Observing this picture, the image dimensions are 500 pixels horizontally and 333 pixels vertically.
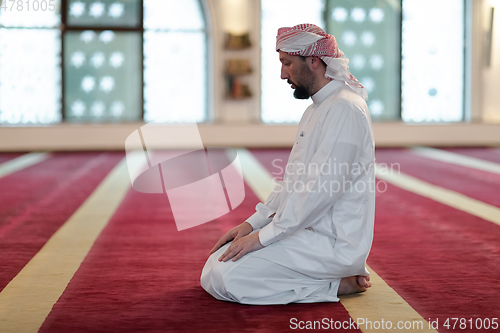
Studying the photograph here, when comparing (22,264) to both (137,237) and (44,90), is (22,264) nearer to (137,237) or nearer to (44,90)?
(137,237)

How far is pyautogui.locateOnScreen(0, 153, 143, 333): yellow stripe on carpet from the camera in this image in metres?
1.99

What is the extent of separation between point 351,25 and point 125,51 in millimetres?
4012

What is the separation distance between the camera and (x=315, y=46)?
2.06 metres

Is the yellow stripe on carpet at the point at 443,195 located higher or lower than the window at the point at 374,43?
lower

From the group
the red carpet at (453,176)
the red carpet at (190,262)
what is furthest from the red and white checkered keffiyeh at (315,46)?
the red carpet at (453,176)

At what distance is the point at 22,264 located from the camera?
2.70 metres

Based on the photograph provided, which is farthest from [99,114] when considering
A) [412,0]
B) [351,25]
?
[412,0]

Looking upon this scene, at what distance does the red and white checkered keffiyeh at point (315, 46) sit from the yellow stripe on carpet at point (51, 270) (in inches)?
51.0

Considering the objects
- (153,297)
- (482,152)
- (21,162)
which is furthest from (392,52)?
(153,297)

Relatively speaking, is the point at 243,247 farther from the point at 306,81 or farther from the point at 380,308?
the point at 306,81

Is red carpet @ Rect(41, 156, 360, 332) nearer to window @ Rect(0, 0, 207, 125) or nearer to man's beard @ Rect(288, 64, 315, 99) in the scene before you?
man's beard @ Rect(288, 64, 315, 99)

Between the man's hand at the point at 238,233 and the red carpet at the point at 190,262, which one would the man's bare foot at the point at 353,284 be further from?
the man's hand at the point at 238,233

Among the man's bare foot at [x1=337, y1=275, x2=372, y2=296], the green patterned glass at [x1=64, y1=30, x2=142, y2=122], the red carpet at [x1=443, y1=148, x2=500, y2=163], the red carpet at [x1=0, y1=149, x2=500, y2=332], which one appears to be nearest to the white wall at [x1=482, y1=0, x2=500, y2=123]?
the red carpet at [x1=443, y1=148, x2=500, y2=163]

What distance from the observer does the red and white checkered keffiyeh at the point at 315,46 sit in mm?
2055
